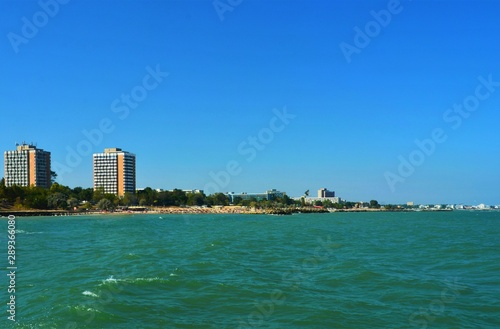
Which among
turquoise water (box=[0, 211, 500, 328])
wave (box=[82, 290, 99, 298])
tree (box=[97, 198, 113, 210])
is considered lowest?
turquoise water (box=[0, 211, 500, 328])

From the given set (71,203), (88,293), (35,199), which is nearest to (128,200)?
(71,203)

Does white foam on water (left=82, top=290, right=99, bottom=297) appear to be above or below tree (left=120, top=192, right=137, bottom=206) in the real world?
below

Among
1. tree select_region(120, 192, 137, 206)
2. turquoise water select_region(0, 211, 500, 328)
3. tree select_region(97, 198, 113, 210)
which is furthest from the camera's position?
tree select_region(120, 192, 137, 206)

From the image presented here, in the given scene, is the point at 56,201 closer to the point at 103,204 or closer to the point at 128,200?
the point at 103,204

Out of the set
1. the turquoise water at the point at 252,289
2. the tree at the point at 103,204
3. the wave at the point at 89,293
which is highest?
the tree at the point at 103,204

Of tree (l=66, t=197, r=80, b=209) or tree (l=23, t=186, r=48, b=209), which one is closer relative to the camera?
tree (l=23, t=186, r=48, b=209)

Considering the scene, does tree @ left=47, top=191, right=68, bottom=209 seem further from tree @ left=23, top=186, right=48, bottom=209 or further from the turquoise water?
the turquoise water

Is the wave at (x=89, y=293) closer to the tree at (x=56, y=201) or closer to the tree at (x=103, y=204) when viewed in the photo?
the tree at (x=56, y=201)

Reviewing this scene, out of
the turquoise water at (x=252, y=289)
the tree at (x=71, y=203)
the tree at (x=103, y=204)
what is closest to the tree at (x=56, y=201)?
the tree at (x=71, y=203)

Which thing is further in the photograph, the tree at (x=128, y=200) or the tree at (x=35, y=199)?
the tree at (x=128, y=200)

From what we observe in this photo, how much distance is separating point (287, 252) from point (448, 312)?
18.6m

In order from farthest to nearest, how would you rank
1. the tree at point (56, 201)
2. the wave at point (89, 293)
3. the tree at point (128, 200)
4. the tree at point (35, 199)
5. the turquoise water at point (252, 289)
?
the tree at point (128, 200) → the tree at point (56, 201) → the tree at point (35, 199) → the wave at point (89, 293) → the turquoise water at point (252, 289)

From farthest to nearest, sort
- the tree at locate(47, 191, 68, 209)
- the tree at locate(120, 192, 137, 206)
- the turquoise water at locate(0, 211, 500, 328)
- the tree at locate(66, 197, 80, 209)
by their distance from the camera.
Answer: the tree at locate(120, 192, 137, 206), the tree at locate(66, 197, 80, 209), the tree at locate(47, 191, 68, 209), the turquoise water at locate(0, 211, 500, 328)

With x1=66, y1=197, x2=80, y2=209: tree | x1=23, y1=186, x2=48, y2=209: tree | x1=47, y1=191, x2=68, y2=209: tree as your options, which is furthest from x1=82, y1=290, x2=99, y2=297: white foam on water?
x1=66, y1=197, x2=80, y2=209: tree
